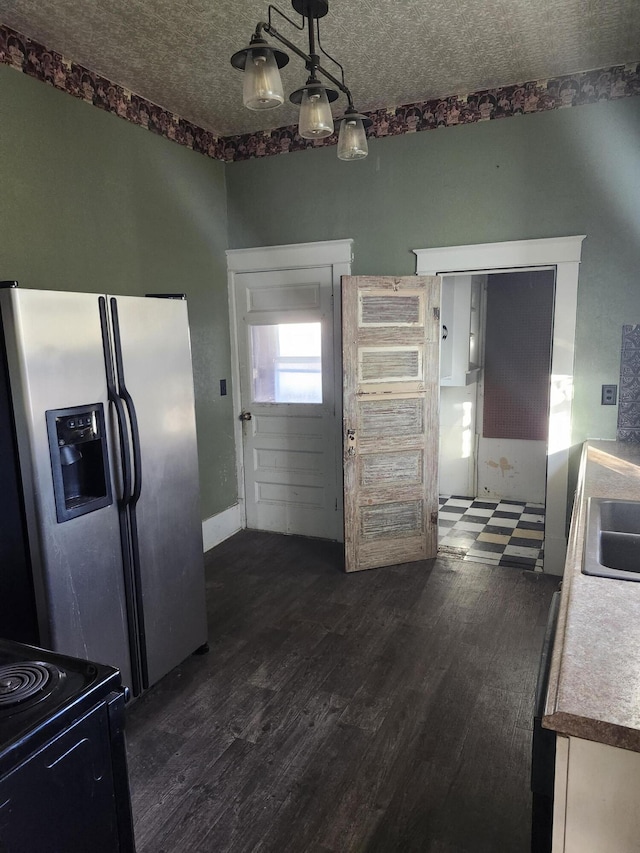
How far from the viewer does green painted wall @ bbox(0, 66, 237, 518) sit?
8.65 ft

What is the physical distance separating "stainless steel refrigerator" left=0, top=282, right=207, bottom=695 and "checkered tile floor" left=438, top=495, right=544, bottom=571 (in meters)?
2.08

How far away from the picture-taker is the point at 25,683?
120 centimetres

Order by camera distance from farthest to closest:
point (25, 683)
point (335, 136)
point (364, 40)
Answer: point (335, 136) → point (364, 40) → point (25, 683)

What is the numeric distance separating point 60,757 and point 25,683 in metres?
0.17

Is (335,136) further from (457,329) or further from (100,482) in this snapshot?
(100,482)

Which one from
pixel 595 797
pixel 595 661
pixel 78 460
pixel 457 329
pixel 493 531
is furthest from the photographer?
pixel 457 329

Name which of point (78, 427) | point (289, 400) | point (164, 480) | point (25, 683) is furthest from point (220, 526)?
point (25, 683)

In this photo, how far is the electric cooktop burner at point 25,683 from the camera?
113cm

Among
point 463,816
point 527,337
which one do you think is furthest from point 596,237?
point 463,816

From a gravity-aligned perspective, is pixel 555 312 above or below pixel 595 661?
above

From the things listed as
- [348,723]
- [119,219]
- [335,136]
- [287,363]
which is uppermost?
[335,136]

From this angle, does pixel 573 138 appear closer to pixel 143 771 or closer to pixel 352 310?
pixel 352 310

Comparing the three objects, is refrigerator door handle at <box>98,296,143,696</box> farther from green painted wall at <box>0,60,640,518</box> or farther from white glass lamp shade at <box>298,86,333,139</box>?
white glass lamp shade at <box>298,86,333,139</box>

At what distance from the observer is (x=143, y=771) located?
204cm
